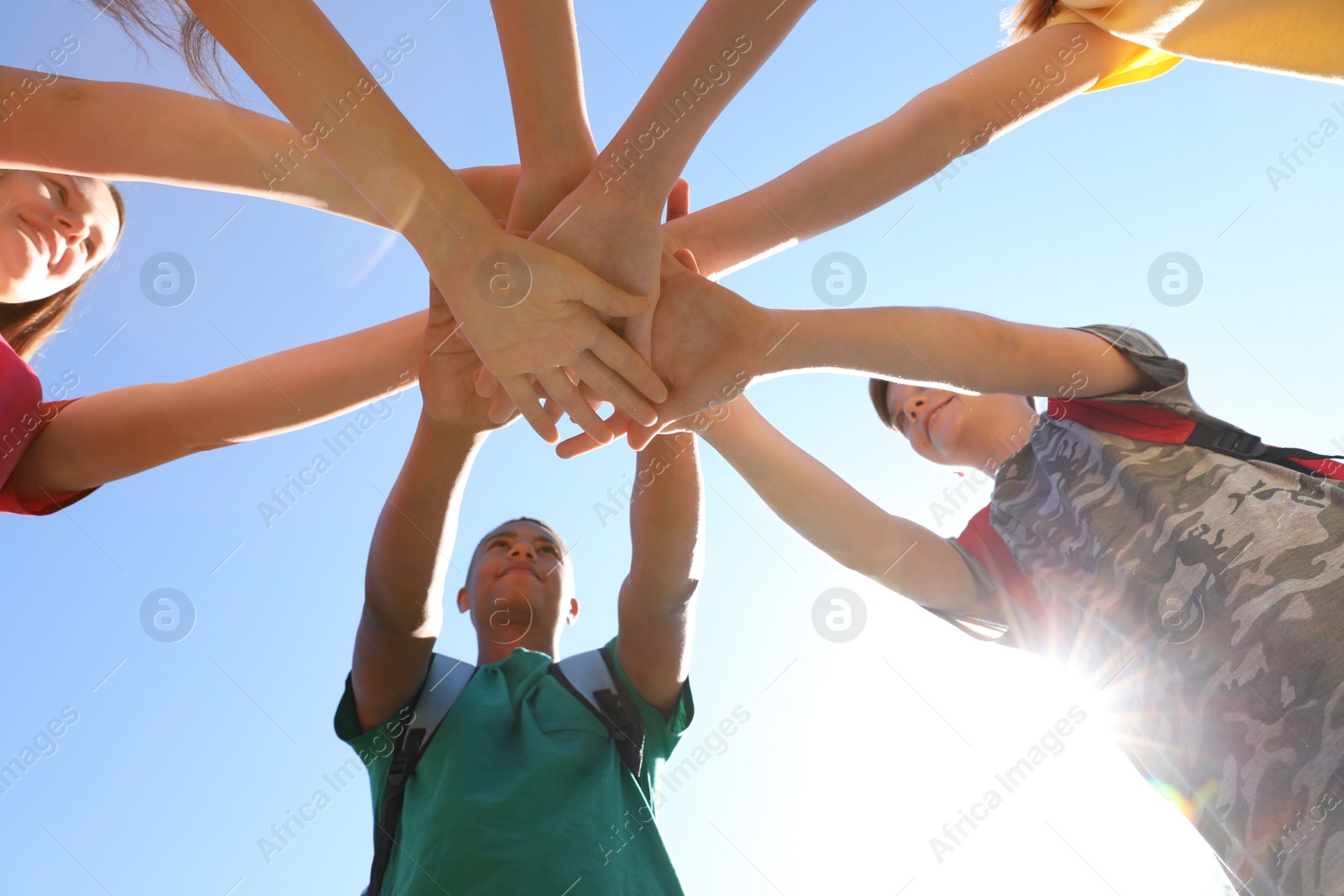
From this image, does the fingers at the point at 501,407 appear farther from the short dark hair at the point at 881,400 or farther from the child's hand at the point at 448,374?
the short dark hair at the point at 881,400

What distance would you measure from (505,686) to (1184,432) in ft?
5.97

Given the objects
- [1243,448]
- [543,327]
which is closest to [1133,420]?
[1243,448]

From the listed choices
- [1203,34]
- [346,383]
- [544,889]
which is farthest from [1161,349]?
[346,383]

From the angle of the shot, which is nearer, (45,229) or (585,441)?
(585,441)

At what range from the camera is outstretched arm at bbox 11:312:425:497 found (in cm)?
195

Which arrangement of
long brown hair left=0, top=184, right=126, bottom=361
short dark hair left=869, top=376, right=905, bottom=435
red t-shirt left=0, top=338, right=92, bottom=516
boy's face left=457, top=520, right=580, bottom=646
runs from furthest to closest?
short dark hair left=869, top=376, right=905, bottom=435 < boy's face left=457, top=520, right=580, bottom=646 < long brown hair left=0, top=184, right=126, bottom=361 < red t-shirt left=0, top=338, right=92, bottom=516

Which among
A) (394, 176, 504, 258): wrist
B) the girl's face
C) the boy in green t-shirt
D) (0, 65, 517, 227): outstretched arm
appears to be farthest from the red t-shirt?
(394, 176, 504, 258): wrist

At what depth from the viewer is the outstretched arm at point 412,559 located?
208 centimetres

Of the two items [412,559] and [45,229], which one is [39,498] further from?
[412,559]

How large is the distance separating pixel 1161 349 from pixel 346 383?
2054 millimetres

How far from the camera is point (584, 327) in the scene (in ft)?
6.01

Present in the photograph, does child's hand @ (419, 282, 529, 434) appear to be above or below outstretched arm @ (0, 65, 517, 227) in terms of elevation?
below

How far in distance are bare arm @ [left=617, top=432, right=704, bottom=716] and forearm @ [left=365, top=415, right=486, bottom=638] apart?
509 mm

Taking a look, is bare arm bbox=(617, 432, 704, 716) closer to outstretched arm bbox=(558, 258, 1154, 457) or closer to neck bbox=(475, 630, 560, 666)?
outstretched arm bbox=(558, 258, 1154, 457)
